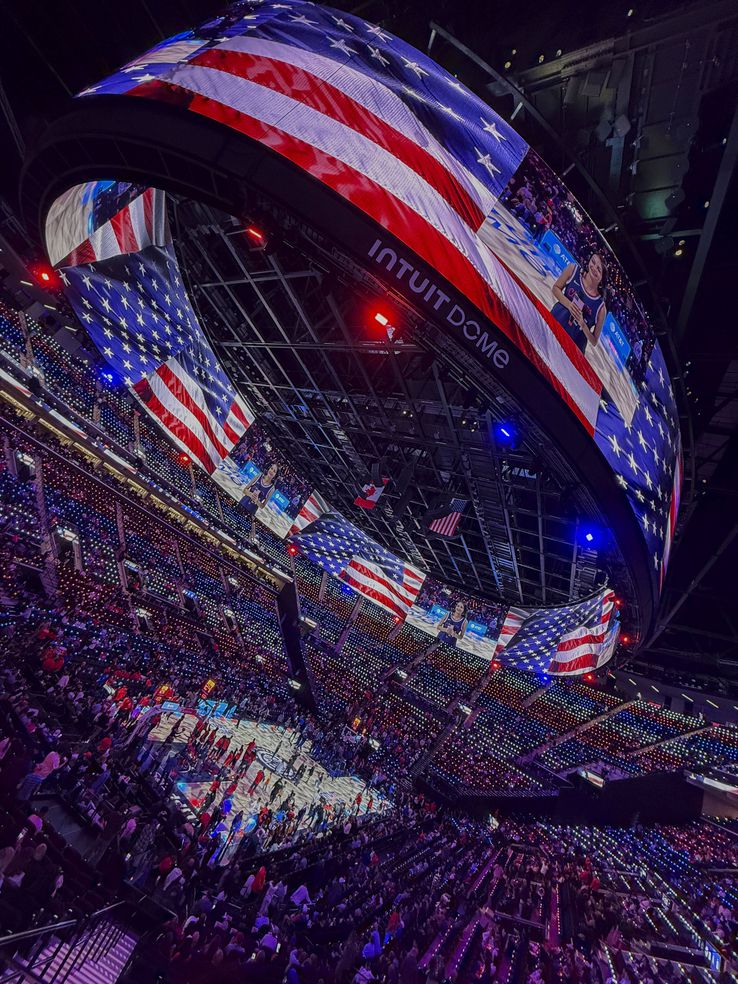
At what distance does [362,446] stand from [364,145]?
35.6ft

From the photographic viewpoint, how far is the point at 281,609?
27.9 meters

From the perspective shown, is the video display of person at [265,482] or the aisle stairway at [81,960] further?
the video display of person at [265,482]

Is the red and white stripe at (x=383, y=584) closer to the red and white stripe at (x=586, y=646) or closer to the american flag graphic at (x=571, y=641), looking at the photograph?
the american flag graphic at (x=571, y=641)

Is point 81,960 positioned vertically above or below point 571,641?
below

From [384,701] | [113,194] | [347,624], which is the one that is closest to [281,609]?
[347,624]

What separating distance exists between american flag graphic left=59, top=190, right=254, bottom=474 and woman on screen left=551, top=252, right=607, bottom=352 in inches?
329

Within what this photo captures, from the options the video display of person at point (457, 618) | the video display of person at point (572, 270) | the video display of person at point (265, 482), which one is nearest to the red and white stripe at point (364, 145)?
the video display of person at point (572, 270)

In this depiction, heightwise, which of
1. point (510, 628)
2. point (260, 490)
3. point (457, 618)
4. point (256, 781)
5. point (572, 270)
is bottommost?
point (256, 781)

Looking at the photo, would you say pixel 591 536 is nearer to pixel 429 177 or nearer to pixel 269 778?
pixel 429 177

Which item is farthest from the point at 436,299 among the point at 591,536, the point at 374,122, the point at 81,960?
the point at 81,960

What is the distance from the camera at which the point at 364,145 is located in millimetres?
5129

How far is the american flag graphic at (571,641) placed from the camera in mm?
12398

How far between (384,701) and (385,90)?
96.7 ft

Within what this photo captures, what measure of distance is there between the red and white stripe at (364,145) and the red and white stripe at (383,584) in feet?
46.0
